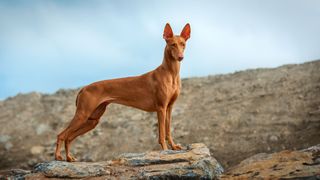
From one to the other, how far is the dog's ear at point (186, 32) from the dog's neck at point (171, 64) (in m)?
0.44

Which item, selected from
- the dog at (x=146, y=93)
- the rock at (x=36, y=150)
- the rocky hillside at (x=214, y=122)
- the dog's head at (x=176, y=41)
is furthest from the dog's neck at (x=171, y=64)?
the rock at (x=36, y=150)

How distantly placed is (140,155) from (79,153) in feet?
45.6

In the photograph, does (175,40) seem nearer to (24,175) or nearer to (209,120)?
(24,175)

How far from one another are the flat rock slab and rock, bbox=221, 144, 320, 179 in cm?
65

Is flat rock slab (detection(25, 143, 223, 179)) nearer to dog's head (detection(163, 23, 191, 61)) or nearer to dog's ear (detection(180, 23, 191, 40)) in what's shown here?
dog's head (detection(163, 23, 191, 61))

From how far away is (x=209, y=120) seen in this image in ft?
76.4

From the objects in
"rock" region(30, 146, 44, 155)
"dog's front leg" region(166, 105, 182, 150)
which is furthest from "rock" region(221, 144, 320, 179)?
"rock" region(30, 146, 44, 155)

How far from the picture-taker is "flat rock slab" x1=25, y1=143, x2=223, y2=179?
9633 mm

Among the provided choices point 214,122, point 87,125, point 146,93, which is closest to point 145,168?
point 146,93

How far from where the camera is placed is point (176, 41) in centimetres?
1002

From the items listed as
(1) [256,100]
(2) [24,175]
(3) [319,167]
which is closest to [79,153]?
(1) [256,100]

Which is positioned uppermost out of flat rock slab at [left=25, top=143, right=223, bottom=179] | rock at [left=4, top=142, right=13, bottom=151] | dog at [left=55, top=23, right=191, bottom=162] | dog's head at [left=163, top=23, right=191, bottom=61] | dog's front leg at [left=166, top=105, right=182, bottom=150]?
dog's head at [left=163, top=23, right=191, bottom=61]

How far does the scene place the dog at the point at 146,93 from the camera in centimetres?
1014

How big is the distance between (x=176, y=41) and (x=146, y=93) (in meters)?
1.25
